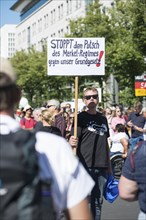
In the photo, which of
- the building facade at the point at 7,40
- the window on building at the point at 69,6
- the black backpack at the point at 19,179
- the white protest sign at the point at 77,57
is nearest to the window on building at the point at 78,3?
the window on building at the point at 69,6

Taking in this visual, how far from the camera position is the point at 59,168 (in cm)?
219

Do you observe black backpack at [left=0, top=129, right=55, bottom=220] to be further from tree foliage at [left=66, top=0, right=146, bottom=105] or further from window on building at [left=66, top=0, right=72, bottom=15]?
window on building at [left=66, top=0, right=72, bottom=15]

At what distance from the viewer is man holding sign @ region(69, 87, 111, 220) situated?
21.9ft

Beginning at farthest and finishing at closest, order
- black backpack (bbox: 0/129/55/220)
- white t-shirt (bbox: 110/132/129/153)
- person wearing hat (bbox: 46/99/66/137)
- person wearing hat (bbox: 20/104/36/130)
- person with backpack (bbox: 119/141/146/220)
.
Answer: white t-shirt (bbox: 110/132/129/153), person wearing hat (bbox: 20/104/36/130), person wearing hat (bbox: 46/99/66/137), person with backpack (bbox: 119/141/146/220), black backpack (bbox: 0/129/55/220)

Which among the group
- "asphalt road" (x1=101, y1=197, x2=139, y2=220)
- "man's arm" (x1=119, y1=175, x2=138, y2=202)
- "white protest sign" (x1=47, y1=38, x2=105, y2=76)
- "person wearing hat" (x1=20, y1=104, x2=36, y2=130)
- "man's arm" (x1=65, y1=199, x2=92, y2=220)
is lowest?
"asphalt road" (x1=101, y1=197, x2=139, y2=220)

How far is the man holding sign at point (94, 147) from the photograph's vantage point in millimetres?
6680

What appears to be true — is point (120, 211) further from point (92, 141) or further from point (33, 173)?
point (33, 173)

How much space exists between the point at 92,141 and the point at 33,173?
4788mm

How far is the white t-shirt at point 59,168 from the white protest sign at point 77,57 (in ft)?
21.2

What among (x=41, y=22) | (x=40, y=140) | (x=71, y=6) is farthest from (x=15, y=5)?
(x=40, y=140)

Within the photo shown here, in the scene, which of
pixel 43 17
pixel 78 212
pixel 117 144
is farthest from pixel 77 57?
pixel 43 17

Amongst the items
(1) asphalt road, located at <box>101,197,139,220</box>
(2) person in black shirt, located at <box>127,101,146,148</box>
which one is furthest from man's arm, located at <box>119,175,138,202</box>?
(2) person in black shirt, located at <box>127,101,146,148</box>

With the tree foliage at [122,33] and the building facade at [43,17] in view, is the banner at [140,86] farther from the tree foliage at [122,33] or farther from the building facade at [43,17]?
the building facade at [43,17]

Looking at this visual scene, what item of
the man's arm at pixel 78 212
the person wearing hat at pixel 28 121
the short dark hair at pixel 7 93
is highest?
the short dark hair at pixel 7 93
